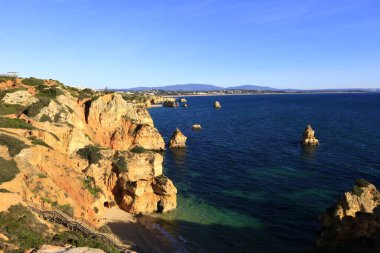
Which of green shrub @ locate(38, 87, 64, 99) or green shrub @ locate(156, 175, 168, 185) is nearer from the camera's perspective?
green shrub @ locate(156, 175, 168, 185)

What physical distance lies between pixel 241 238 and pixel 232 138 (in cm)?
5747

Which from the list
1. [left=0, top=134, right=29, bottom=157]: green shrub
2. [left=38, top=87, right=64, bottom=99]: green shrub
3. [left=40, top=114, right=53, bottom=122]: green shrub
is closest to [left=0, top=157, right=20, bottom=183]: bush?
[left=0, top=134, right=29, bottom=157]: green shrub

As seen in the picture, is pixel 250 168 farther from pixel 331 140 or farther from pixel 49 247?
pixel 49 247

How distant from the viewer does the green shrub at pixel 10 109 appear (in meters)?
44.1

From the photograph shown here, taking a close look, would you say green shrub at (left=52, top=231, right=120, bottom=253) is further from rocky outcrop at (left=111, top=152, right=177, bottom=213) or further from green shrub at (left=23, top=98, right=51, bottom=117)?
green shrub at (left=23, top=98, right=51, bottom=117)

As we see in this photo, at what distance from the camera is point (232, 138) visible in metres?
91.8

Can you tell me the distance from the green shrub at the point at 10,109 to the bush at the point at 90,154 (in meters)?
11.2

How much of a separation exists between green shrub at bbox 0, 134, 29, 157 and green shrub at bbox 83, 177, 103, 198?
7.64 m

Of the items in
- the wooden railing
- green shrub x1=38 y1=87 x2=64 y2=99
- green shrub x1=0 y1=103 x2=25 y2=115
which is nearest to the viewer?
the wooden railing

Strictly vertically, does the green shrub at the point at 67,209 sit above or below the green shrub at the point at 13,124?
below

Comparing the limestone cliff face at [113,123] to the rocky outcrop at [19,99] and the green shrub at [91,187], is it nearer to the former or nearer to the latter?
the rocky outcrop at [19,99]

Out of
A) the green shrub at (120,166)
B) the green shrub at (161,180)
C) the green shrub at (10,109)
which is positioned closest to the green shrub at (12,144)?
the green shrub at (10,109)

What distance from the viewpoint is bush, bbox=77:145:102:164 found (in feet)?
135

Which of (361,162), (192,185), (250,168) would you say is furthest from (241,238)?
(361,162)
